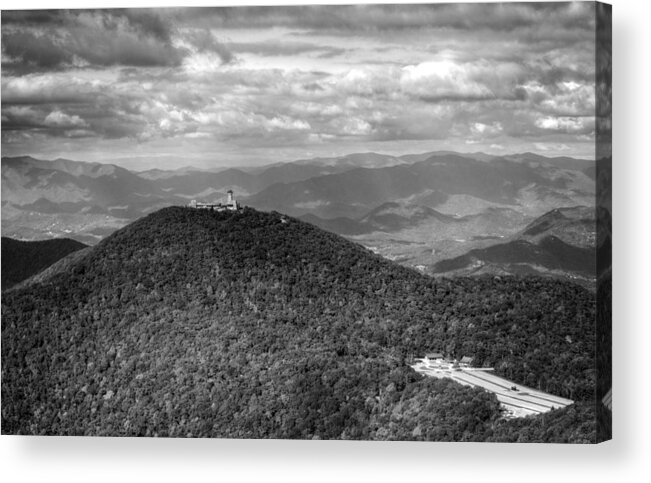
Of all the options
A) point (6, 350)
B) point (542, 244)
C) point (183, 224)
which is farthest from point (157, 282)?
point (542, 244)

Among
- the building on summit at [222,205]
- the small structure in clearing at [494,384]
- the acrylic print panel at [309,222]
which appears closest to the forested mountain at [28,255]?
the acrylic print panel at [309,222]

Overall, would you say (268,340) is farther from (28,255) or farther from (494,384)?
(28,255)

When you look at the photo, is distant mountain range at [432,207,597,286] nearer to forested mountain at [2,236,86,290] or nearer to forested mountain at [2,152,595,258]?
forested mountain at [2,152,595,258]

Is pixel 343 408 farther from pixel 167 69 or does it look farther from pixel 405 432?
pixel 167 69

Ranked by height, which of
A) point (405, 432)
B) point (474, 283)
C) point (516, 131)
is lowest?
point (405, 432)

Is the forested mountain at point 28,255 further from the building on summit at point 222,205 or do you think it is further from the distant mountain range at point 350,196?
the building on summit at point 222,205

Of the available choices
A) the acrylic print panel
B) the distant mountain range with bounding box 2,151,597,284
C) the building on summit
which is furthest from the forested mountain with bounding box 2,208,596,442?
the distant mountain range with bounding box 2,151,597,284
